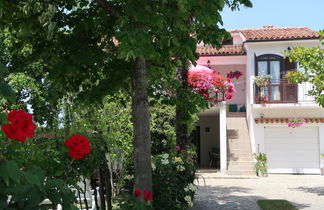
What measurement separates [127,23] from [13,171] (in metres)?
3.28

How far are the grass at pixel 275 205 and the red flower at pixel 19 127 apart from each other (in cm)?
891

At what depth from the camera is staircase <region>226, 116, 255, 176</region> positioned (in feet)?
71.2

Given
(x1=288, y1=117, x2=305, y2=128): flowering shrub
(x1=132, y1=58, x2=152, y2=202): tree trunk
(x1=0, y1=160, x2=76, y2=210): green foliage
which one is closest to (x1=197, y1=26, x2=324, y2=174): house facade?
(x1=288, y1=117, x2=305, y2=128): flowering shrub

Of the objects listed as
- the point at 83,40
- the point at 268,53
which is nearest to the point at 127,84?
the point at 83,40

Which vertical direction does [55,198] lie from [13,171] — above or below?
below

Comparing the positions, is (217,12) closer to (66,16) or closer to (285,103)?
(66,16)

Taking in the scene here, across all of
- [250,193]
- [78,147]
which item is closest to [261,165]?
[250,193]

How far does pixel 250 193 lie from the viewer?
14.3m

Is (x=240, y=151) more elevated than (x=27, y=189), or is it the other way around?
(x=27, y=189)

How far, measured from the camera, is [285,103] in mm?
22906

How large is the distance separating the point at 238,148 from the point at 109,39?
58.9ft

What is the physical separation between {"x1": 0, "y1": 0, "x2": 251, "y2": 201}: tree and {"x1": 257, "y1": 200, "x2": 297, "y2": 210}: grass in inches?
216

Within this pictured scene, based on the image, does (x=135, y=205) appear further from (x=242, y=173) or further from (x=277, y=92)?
(x=277, y=92)

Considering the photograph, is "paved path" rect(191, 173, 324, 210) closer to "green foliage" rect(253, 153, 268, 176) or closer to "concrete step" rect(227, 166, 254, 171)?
"green foliage" rect(253, 153, 268, 176)
